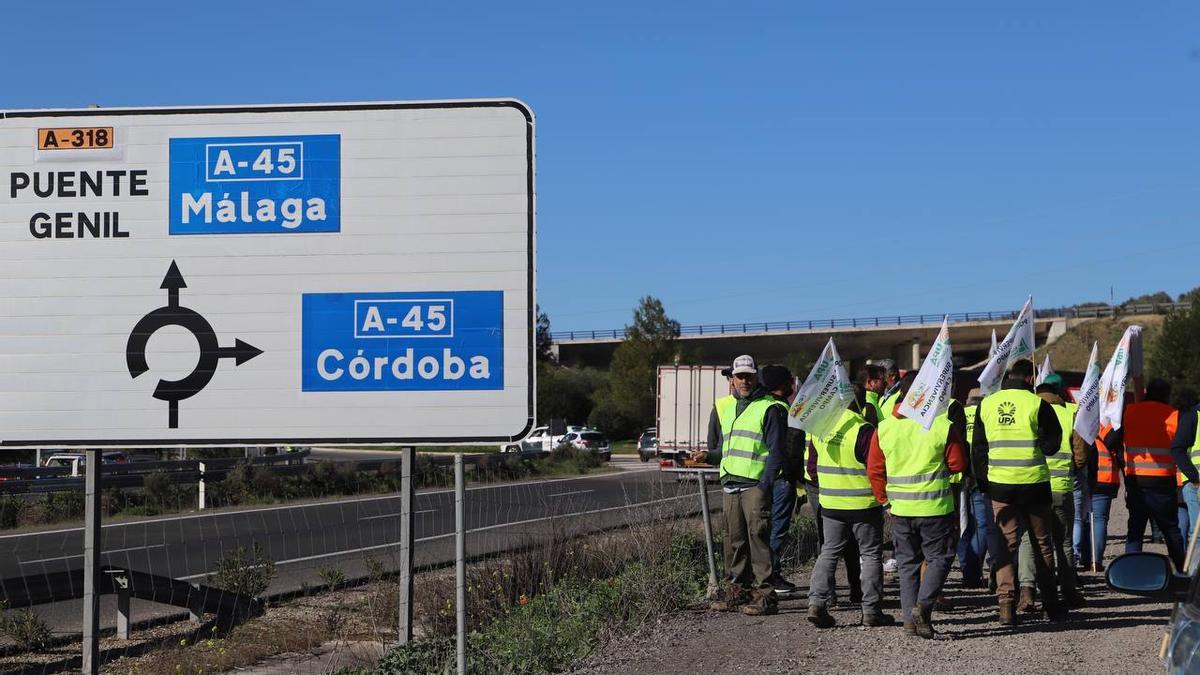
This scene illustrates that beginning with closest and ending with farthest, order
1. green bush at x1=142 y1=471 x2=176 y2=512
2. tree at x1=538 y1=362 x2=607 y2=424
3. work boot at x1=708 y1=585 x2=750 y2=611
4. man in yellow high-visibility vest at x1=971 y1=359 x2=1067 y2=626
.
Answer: man in yellow high-visibility vest at x1=971 y1=359 x2=1067 y2=626
work boot at x1=708 y1=585 x2=750 y2=611
green bush at x1=142 y1=471 x2=176 y2=512
tree at x1=538 y1=362 x2=607 y2=424

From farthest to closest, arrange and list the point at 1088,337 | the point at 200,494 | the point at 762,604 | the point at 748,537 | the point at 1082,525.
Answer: the point at 1088,337 → the point at 200,494 → the point at 1082,525 → the point at 748,537 → the point at 762,604

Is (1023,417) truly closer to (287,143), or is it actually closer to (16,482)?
(287,143)

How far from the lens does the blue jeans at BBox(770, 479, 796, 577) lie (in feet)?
37.1

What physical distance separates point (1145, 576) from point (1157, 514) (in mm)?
9457

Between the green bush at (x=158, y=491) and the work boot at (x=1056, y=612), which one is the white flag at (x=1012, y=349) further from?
the green bush at (x=158, y=491)

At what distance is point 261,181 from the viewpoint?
17.5 ft

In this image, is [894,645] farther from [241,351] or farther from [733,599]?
[241,351]

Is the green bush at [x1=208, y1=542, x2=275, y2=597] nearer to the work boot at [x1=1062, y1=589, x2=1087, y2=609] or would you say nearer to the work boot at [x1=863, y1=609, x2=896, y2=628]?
the work boot at [x1=863, y1=609, x2=896, y2=628]

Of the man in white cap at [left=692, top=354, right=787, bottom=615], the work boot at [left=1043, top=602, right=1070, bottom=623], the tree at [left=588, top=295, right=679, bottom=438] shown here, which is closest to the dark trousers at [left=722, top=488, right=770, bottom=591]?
the man in white cap at [left=692, top=354, right=787, bottom=615]

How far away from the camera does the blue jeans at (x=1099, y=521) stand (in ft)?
43.1

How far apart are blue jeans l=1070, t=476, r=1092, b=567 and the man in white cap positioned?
5065mm

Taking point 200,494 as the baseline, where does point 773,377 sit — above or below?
above

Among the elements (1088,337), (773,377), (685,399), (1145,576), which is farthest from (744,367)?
(1088,337)

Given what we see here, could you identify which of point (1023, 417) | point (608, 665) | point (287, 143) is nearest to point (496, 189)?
point (287, 143)
